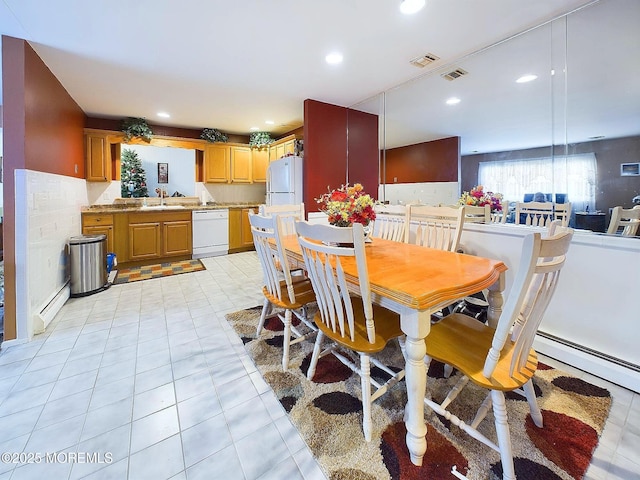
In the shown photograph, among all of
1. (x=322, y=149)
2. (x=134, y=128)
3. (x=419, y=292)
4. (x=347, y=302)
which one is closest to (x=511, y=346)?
(x=419, y=292)

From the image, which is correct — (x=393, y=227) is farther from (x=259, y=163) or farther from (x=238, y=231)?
(x=259, y=163)

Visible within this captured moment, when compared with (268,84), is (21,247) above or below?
below

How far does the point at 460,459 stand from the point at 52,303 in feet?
11.5

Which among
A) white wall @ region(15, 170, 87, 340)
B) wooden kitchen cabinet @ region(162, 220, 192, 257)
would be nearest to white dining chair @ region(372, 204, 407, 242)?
white wall @ region(15, 170, 87, 340)

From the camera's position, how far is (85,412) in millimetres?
1504

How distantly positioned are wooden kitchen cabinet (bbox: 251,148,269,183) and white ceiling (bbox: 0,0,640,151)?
2.10m

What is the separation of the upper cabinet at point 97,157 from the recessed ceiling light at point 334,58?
12.6 ft

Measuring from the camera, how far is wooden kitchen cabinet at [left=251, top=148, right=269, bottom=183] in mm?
5852

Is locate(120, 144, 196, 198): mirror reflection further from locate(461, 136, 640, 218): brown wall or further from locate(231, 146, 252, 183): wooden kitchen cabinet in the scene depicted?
locate(461, 136, 640, 218): brown wall

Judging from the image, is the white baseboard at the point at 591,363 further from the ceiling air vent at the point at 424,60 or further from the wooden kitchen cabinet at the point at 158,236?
the wooden kitchen cabinet at the point at 158,236

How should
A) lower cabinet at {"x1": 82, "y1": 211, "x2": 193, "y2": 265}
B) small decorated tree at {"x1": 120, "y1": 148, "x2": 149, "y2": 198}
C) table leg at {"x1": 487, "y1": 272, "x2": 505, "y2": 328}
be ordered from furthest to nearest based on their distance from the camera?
small decorated tree at {"x1": 120, "y1": 148, "x2": 149, "y2": 198}, lower cabinet at {"x1": 82, "y1": 211, "x2": 193, "y2": 265}, table leg at {"x1": 487, "y1": 272, "x2": 505, "y2": 328}

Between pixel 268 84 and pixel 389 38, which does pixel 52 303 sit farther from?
pixel 389 38

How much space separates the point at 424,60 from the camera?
9.04 ft

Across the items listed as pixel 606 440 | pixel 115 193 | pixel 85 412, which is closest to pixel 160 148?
pixel 115 193
